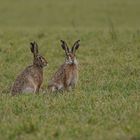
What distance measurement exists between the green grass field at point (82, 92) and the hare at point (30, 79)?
283mm

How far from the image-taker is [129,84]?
42.7 ft

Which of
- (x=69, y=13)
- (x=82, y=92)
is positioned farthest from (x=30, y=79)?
(x=69, y=13)

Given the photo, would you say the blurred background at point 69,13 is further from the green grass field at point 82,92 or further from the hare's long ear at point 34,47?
the hare's long ear at point 34,47

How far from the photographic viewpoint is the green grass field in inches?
330

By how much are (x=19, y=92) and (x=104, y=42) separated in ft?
27.4

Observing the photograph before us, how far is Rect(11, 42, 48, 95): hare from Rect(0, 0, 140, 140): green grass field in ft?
0.93

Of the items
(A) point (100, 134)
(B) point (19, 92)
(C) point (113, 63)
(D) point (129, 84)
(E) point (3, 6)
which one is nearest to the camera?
(A) point (100, 134)

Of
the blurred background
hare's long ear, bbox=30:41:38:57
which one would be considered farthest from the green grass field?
hare's long ear, bbox=30:41:38:57

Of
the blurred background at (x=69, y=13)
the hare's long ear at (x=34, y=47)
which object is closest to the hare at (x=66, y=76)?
the hare's long ear at (x=34, y=47)

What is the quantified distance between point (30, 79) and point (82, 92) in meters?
1.17

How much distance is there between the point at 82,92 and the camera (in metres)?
11.8

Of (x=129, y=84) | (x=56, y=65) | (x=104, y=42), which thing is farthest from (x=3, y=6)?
(x=129, y=84)

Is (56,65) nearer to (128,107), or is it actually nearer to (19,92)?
(19,92)

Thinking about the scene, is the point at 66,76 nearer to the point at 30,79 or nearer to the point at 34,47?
the point at 30,79
